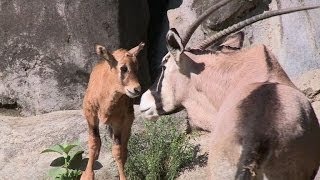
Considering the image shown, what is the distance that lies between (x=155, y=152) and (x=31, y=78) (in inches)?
91.2

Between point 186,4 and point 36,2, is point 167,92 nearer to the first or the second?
point 36,2

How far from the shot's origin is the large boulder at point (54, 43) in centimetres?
923

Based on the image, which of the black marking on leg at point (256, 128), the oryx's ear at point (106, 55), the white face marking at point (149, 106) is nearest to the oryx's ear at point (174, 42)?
the white face marking at point (149, 106)

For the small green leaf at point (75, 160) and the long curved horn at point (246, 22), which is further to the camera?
the small green leaf at point (75, 160)

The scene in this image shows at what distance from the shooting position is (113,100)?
6.73 meters

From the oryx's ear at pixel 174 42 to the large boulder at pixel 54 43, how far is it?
4.13m

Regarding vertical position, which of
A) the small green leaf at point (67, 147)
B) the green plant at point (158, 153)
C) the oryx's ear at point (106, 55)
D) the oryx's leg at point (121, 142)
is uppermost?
the oryx's ear at point (106, 55)

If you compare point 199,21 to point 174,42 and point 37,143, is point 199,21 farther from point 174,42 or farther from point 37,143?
point 37,143

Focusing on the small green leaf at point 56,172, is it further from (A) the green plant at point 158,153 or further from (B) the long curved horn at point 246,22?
(B) the long curved horn at point 246,22

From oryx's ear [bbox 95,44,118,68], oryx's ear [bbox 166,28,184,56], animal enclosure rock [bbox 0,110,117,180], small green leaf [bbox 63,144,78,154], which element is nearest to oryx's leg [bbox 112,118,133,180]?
oryx's ear [bbox 95,44,118,68]

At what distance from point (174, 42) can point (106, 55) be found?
5.10 feet

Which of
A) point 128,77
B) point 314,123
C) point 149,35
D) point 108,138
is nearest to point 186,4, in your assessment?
point 149,35

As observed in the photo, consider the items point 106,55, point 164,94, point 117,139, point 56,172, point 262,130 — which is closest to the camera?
point 262,130

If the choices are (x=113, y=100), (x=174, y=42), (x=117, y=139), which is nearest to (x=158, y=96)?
(x=174, y=42)
